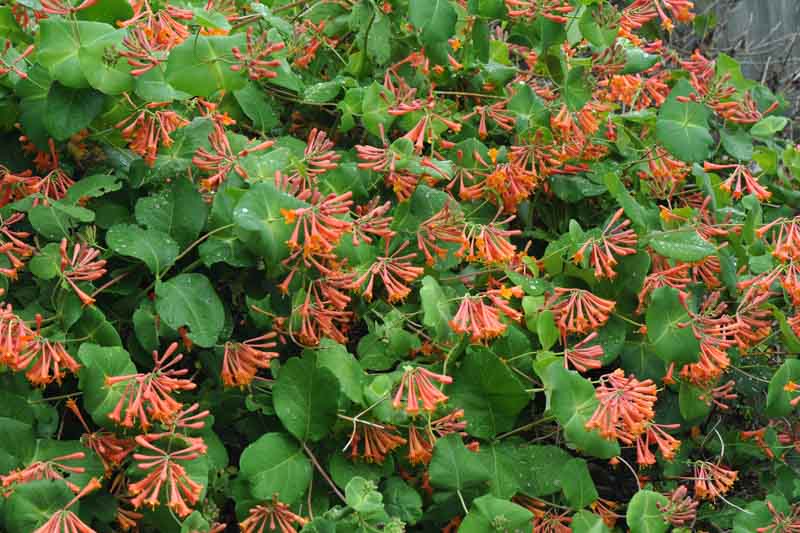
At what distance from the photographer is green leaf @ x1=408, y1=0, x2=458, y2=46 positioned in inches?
85.7

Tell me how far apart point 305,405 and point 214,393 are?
204mm

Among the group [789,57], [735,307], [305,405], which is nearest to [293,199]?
[305,405]

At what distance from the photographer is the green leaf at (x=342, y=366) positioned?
1.94 metres

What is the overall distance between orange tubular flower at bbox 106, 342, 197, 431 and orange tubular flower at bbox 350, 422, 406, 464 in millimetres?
389

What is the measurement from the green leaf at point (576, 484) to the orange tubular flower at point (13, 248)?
3.50ft

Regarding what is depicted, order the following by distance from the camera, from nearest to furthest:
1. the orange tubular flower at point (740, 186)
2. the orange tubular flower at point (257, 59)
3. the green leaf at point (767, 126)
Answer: the orange tubular flower at point (257, 59) < the orange tubular flower at point (740, 186) < the green leaf at point (767, 126)

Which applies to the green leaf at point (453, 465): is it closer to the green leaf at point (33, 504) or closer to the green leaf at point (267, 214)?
the green leaf at point (267, 214)

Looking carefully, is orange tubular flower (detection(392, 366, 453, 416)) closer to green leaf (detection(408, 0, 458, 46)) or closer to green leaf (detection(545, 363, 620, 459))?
green leaf (detection(545, 363, 620, 459))

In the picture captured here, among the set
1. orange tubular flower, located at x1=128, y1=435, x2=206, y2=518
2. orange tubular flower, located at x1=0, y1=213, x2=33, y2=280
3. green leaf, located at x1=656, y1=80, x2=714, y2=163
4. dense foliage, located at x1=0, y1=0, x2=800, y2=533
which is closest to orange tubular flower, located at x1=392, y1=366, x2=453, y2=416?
dense foliage, located at x1=0, y1=0, x2=800, y2=533

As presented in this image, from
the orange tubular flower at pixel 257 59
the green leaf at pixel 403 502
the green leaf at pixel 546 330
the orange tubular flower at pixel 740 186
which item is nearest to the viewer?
the orange tubular flower at pixel 257 59

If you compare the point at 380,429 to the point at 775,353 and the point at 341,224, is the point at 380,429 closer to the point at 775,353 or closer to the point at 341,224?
the point at 341,224

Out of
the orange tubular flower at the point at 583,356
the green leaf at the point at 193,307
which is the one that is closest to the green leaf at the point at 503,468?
the orange tubular flower at the point at 583,356

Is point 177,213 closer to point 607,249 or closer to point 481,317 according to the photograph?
point 481,317

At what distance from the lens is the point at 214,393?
6.65ft
